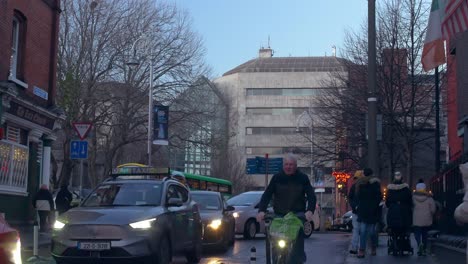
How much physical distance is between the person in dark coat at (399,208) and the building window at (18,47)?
1370 centimetres

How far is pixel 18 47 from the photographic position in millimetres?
24219

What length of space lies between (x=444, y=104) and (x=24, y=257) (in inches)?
948

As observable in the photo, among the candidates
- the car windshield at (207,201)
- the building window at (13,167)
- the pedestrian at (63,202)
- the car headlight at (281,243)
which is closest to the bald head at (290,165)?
the car headlight at (281,243)

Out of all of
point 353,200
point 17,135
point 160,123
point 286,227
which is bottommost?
point 286,227

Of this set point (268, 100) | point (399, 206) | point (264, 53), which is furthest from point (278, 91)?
point (399, 206)

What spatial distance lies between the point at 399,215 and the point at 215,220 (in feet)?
14.7

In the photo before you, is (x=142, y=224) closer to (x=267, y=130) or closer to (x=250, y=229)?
(x=250, y=229)

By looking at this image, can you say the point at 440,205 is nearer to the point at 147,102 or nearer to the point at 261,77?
the point at 147,102

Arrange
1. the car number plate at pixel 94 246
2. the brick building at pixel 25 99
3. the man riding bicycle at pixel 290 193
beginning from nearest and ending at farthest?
the man riding bicycle at pixel 290 193 → the car number plate at pixel 94 246 → the brick building at pixel 25 99

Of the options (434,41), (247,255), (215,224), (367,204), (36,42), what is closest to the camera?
(367,204)

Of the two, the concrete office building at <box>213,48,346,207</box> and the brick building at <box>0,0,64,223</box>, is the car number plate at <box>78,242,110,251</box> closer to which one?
the brick building at <box>0,0,64,223</box>

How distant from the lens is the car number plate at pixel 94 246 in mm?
11547

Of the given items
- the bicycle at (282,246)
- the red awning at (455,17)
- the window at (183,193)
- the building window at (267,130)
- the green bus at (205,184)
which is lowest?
the bicycle at (282,246)

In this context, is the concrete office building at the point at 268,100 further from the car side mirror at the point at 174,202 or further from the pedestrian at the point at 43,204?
the car side mirror at the point at 174,202
